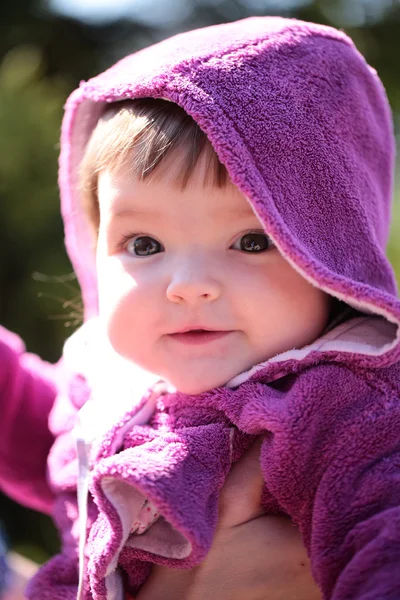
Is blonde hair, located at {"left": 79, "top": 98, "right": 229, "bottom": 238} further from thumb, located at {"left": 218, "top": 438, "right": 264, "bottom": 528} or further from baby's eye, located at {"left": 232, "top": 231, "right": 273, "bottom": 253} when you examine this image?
thumb, located at {"left": 218, "top": 438, "right": 264, "bottom": 528}

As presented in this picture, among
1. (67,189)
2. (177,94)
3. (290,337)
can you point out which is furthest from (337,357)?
(67,189)

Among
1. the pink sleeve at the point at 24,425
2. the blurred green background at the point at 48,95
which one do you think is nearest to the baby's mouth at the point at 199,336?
the pink sleeve at the point at 24,425

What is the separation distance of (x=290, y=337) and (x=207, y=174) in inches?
9.5

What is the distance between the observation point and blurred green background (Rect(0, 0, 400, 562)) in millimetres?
2348

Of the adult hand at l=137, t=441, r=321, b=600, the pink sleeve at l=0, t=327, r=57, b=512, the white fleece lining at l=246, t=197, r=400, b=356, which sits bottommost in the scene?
the pink sleeve at l=0, t=327, r=57, b=512

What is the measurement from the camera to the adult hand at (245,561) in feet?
3.21

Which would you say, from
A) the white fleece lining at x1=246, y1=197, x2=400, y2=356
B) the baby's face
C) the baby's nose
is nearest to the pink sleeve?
the baby's face

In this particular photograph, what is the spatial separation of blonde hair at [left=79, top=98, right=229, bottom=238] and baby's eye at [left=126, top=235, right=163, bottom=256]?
0.29 ft

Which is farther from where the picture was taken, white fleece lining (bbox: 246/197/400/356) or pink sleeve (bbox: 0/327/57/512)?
pink sleeve (bbox: 0/327/57/512)

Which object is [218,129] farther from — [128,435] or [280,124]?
[128,435]

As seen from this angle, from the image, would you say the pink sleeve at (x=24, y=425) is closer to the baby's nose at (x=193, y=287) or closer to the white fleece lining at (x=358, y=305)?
the baby's nose at (x=193, y=287)

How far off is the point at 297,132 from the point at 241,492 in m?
0.48

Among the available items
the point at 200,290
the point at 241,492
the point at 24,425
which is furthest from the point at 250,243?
the point at 24,425

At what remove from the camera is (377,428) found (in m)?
0.89
